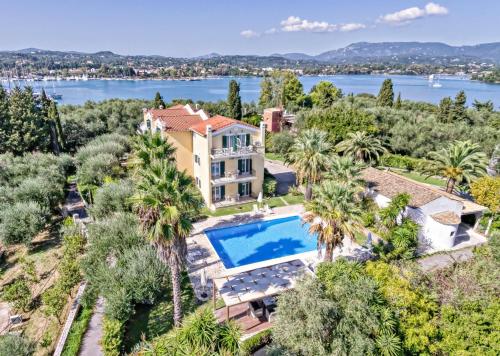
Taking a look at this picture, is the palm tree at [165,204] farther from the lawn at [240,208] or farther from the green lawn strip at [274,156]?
the green lawn strip at [274,156]

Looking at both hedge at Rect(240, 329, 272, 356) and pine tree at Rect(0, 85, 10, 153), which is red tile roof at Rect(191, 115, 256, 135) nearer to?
hedge at Rect(240, 329, 272, 356)

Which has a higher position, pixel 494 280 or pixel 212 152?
pixel 212 152

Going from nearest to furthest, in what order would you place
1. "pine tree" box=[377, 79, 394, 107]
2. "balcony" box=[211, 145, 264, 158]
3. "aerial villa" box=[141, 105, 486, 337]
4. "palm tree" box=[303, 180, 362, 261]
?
1. "palm tree" box=[303, 180, 362, 261]
2. "aerial villa" box=[141, 105, 486, 337]
3. "balcony" box=[211, 145, 264, 158]
4. "pine tree" box=[377, 79, 394, 107]

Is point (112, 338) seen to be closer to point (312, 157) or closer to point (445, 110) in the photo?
point (312, 157)

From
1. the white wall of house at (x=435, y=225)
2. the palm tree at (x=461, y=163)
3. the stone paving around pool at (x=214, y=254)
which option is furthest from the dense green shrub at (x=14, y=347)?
the palm tree at (x=461, y=163)

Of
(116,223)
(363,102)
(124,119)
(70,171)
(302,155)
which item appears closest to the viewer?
(116,223)

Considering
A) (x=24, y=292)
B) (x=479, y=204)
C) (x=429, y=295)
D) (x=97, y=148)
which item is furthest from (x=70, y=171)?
(x=479, y=204)

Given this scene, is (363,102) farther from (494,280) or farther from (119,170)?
(494,280)

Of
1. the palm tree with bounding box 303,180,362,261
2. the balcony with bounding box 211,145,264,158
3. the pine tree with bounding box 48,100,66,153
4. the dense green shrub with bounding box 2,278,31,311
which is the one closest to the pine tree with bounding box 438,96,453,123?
the balcony with bounding box 211,145,264,158
